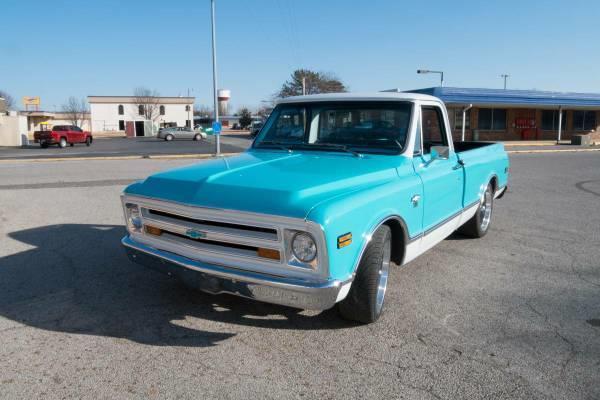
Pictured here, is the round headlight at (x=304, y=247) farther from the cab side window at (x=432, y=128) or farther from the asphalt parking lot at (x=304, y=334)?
the cab side window at (x=432, y=128)

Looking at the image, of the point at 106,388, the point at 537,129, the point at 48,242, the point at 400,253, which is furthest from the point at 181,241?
the point at 537,129

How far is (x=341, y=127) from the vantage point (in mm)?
4836

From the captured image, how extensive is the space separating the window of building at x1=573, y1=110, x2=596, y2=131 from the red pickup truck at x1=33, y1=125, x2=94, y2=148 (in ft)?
130

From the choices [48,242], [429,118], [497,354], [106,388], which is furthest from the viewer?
[48,242]

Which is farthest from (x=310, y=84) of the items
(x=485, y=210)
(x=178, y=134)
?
(x=485, y=210)

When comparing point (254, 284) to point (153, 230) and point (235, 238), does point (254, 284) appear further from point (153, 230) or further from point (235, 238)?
point (153, 230)

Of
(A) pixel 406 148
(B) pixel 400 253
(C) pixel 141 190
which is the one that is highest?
(A) pixel 406 148

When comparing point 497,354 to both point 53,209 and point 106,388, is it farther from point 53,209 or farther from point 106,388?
point 53,209

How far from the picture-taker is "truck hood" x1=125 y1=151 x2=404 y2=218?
10.7 ft

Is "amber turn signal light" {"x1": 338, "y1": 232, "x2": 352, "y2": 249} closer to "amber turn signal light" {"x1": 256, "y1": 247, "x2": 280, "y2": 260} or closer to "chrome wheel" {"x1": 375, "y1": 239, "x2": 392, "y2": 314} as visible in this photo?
"amber turn signal light" {"x1": 256, "y1": 247, "x2": 280, "y2": 260}

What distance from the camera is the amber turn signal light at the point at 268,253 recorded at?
321 centimetres

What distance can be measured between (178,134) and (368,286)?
48641mm

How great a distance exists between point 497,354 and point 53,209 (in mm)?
7898

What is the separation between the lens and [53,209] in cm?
872
